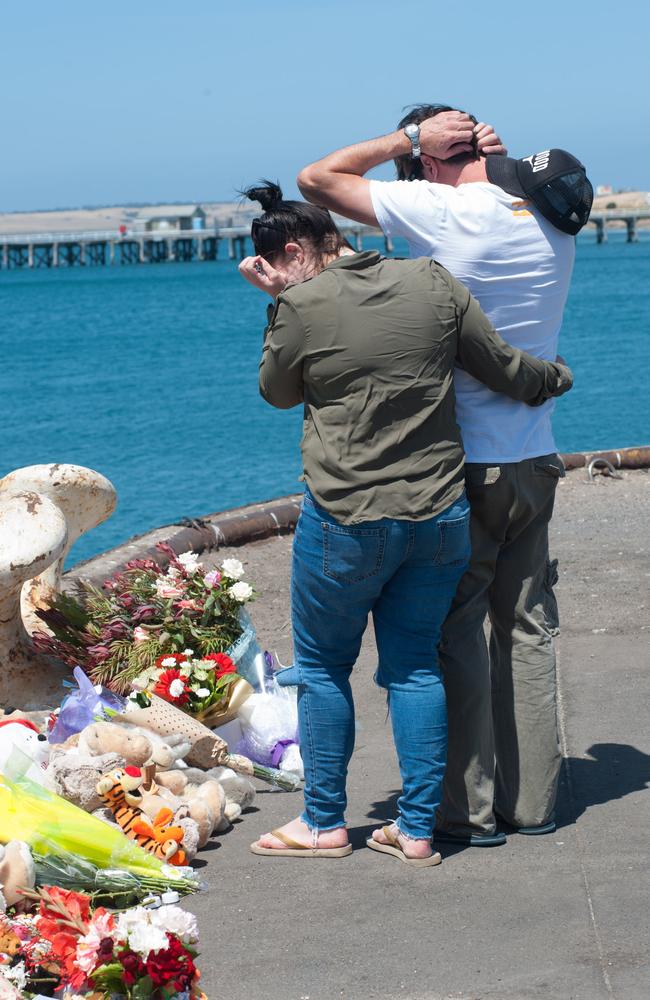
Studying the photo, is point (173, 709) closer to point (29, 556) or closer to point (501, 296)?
point (29, 556)

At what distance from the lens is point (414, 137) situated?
3.83 m

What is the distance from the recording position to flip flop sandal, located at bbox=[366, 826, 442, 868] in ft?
12.3

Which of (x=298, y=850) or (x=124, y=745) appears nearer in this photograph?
(x=298, y=850)

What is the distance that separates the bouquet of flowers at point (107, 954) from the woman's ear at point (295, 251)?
1724 mm

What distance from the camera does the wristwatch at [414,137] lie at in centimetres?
383

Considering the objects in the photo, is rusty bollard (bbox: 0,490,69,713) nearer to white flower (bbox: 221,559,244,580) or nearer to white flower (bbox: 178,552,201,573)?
white flower (bbox: 178,552,201,573)

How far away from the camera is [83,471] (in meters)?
6.11

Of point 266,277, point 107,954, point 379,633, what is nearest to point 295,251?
point 266,277

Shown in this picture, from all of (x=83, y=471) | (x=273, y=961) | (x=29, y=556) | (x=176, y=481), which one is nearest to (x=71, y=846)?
(x=273, y=961)

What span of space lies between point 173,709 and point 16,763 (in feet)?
2.64

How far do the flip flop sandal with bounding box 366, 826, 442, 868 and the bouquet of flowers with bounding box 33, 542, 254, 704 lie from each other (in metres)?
1.10

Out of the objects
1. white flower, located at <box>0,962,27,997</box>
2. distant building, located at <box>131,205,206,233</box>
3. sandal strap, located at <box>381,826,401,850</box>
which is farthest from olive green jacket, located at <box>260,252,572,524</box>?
distant building, located at <box>131,205,206,233</box>

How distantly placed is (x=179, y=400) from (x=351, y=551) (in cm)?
3430

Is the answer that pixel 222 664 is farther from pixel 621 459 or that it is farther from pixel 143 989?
pixel 621 459
